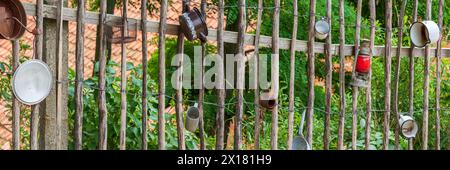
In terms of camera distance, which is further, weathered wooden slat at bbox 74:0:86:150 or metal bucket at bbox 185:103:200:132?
metal bucket at bbox 185:103:200:132

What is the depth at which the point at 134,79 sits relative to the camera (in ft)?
17.0

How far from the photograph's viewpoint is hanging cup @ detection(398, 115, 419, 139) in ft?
18.6

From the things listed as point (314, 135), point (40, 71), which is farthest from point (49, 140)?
point (314, 135)

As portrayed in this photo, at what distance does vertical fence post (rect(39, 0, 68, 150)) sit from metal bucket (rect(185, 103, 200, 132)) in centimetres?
71

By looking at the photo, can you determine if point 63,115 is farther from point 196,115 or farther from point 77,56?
point 196,115

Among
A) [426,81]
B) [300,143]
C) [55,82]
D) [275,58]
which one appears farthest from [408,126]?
[55,82]

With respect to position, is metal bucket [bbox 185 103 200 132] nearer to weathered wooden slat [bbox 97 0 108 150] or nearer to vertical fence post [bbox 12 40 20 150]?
weathered wooden slat [bbox 97 0 108 150]

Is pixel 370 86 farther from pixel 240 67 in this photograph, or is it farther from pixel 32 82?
pixel 32 82

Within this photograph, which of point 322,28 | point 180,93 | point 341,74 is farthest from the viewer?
point 341,74

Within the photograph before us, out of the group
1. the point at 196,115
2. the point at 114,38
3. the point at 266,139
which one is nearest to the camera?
the point at 114,38

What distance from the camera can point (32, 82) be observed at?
4.37m

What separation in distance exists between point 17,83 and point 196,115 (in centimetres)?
105

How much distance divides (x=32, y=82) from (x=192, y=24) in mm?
909

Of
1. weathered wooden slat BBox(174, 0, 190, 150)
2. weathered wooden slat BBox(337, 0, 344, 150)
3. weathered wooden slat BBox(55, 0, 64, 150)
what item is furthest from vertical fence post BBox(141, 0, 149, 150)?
weathered wooden slat BBox(337, 0, 344, 150)
